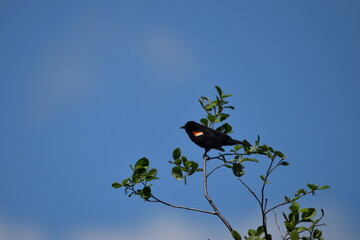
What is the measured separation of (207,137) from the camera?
584cm

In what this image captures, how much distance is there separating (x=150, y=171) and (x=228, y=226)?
0.97 m

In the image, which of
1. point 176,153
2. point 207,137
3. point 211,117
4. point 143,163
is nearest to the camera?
point 143,163

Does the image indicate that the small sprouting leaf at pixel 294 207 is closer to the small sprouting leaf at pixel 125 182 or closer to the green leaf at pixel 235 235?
the green leaf at pixel 235 235

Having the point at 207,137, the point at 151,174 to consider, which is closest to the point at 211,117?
the point at 207,137

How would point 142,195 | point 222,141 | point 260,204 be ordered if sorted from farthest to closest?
point 222,141, point 142,195, point 260,204

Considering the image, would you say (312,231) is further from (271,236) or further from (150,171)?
(150,171)

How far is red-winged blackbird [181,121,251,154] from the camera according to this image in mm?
5602

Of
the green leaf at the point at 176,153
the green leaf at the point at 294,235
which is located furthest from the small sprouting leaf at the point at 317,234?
the green leaf at the point at 176,153

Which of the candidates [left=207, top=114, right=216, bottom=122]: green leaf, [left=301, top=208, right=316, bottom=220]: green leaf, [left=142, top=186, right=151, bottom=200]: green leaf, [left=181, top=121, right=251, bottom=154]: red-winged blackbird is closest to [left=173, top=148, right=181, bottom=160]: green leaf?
[left=142, top=186, right=151, bottom=200]: green leaf

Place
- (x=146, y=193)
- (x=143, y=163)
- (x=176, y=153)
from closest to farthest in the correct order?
(x=146, y=193) → (x=143, y=163) → (x=176, y=153)

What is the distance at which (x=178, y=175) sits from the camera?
410 centimetres

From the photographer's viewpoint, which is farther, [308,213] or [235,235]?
[308,213]

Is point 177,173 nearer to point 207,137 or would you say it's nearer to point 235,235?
point 235,235

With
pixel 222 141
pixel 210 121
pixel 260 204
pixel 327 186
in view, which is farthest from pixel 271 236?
pixel 222 141
